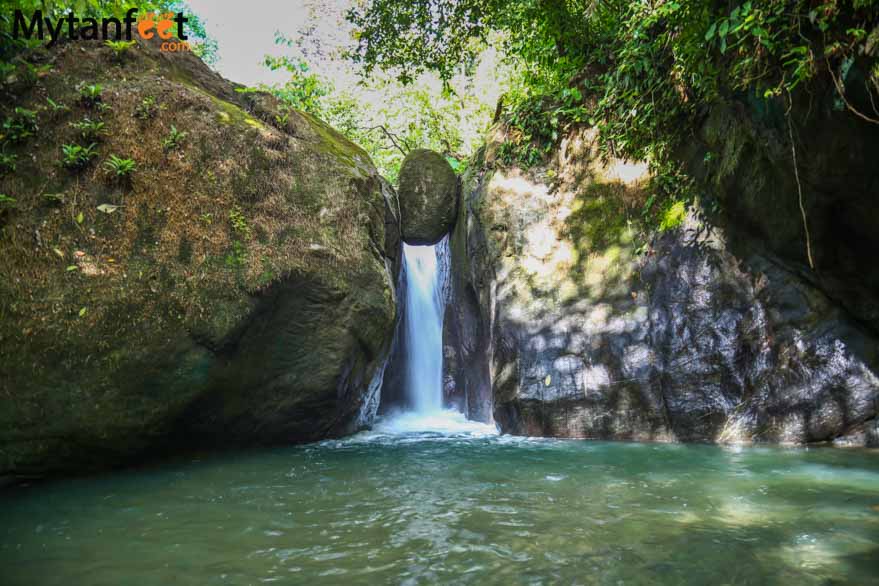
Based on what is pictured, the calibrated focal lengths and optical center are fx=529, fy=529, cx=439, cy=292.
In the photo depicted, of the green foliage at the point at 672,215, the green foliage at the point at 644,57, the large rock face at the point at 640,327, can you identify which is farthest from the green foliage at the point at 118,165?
the green foliage at the point at 672,215

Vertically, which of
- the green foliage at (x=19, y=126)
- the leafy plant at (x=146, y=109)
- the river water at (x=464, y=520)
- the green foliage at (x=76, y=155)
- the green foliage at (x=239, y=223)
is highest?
the leafy plant at (x=146, y=109)

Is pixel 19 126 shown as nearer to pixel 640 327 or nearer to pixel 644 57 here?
pixel 644 57

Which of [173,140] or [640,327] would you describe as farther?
[640,327]

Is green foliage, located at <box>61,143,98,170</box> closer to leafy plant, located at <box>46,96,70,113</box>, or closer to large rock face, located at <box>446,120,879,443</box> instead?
leafy plant, located at <box>46,96,70,113</box>

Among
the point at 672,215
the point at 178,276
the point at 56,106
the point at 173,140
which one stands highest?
the point at 56,106

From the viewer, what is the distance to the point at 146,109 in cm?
673

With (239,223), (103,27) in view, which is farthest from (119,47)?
(239,223)

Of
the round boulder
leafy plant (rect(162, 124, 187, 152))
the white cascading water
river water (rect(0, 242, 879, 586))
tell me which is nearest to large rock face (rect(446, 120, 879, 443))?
river water (rect(0, 242, 879, 586))

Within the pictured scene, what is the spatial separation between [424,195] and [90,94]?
212 inches

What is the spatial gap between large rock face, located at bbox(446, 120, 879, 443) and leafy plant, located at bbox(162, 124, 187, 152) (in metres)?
4.54

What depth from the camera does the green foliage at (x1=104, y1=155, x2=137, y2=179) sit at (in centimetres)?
615

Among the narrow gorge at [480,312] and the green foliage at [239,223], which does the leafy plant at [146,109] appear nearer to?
the narrow gorge at [480,312]

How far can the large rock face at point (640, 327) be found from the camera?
6.41 m

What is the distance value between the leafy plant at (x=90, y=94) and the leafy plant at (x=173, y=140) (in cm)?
86
